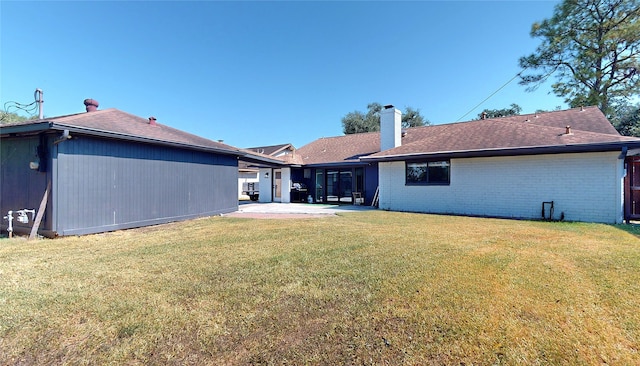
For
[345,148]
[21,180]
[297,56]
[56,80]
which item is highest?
[297,56]

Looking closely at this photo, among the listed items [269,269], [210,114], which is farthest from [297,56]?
[269,269]

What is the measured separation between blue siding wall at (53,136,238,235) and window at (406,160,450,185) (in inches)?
336

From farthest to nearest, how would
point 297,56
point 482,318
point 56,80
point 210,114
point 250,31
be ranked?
1. point 210,114
2. point 297,56
3. point 250,31
4. point 56,80
5. point 482,318

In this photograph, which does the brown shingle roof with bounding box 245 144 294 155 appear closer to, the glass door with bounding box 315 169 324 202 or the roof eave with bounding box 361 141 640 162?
the glass door with bounding box 315 169 324 202

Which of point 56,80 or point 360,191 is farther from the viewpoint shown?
point 360,191

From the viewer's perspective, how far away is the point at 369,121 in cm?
3478

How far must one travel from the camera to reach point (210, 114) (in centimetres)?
2106

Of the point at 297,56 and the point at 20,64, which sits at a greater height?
the point at 297,56

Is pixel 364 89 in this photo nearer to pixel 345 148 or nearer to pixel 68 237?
pixel 345 148

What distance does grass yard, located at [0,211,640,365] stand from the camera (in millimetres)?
2107

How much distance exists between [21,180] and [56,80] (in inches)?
378

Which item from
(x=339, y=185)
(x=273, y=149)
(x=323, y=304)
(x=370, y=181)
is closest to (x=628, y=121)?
(x=370, y=181)

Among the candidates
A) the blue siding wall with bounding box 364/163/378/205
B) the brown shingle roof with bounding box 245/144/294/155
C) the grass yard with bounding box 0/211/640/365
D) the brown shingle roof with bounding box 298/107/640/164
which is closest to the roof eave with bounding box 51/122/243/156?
the grass yard with bounding box 0/211/640/365

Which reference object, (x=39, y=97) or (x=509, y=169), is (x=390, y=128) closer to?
(x=509, y=169)
